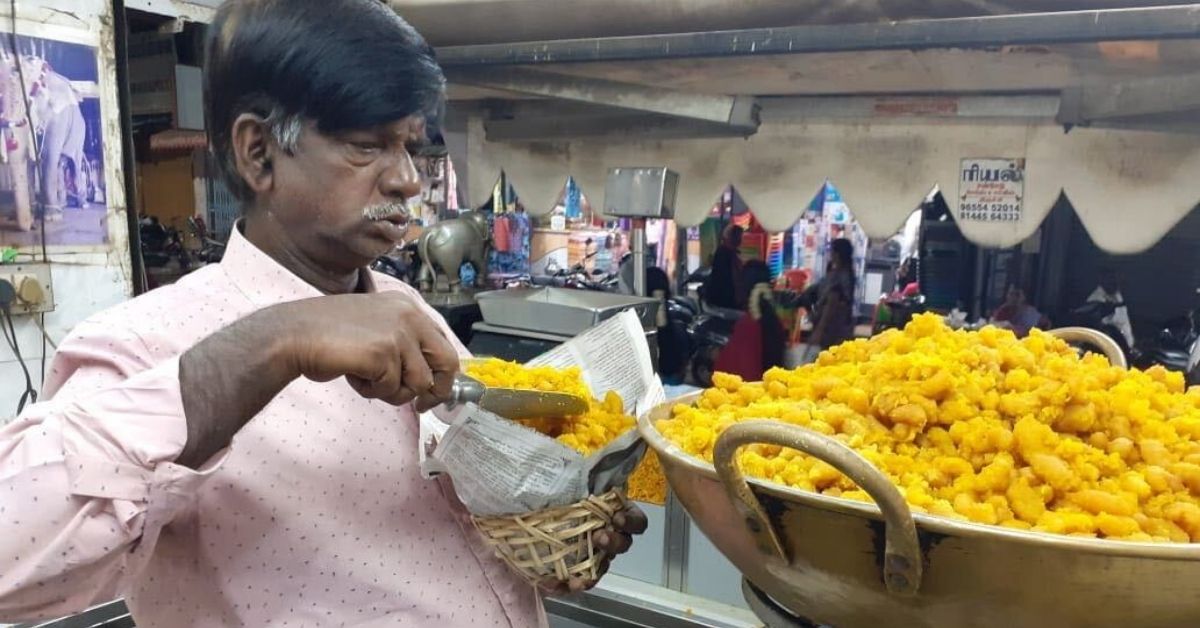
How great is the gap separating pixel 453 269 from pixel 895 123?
2878mm

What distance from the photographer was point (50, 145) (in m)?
2.62

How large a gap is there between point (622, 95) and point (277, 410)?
2.97 meters

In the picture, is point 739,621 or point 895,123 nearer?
point 739,621

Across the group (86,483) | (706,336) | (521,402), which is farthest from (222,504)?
(706,336)

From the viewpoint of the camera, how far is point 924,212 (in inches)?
279

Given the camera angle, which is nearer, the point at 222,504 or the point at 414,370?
the point at 414,370

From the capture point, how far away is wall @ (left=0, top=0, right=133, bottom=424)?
8.59ft

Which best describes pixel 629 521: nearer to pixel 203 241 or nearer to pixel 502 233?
pixel 203 241

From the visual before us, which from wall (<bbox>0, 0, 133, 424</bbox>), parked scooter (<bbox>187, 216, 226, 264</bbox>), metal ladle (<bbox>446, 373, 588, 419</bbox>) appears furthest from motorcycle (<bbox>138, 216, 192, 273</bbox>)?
metal ladle (<bbox>446, 373, 588, 419</bbox>)

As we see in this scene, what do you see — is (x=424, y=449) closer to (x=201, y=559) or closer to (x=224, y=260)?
(x=201, y=559)

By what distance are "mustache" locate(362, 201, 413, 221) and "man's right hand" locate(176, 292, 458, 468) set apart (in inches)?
10.5

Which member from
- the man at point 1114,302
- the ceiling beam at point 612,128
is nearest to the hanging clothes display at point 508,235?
the ceiling beam at point 612,128

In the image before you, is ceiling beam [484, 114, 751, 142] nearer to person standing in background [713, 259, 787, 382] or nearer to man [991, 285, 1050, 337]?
person standing in background [713, 259, 787, 382]

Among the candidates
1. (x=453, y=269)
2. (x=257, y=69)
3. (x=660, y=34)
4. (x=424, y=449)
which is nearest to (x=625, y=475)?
(x=424, y=449)
